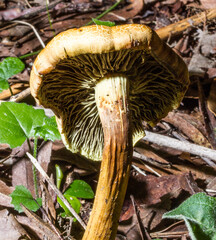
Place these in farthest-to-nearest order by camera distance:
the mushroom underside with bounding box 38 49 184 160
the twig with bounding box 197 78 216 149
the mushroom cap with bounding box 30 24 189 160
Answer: the twig with bounding box 197 78 216 149 < the mushroom underside with bounding box 38 49 184 160 < the mushroom cap with bounding box 30 24 189 160

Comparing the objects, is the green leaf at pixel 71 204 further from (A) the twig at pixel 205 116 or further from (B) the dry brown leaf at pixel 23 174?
(A) the twig at pixel 205 116

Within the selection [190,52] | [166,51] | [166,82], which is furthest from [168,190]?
[190,52]

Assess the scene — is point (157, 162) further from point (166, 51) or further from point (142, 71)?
point (166, 51)

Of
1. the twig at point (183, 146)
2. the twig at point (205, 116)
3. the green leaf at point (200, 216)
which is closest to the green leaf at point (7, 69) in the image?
the twig at point (183, 146)

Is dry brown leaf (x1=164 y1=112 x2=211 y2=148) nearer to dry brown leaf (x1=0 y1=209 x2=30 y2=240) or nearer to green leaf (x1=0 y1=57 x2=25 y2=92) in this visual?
green leaf (x1=0 y1=57 x2=25 y2=92)

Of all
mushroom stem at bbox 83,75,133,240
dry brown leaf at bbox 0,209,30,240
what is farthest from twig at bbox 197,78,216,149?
dry brown leaf at bbox 0,209,30,240

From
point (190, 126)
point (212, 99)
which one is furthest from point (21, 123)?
point (212, 99)

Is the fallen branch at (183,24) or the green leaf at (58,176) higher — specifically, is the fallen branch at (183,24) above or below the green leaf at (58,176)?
above
